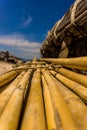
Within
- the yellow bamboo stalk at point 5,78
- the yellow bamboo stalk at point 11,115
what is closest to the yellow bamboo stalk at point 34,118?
the yellow bamboo stalk at point 11,115

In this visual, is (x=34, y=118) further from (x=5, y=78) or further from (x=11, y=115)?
(x=5, y=78)

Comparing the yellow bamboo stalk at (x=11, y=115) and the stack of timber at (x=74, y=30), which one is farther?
the stack of timber at (x=74, y=30)

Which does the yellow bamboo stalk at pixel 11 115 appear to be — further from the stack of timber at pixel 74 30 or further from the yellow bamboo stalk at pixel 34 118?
the stack of timber at pixel 74 30

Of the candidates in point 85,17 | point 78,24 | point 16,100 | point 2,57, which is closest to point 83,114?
point 16,100

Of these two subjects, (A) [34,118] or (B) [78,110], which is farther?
(B) [78,110]

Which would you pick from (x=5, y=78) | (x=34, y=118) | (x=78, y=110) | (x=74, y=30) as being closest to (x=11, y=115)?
(x=34, y=118)

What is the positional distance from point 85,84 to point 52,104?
1.95ft

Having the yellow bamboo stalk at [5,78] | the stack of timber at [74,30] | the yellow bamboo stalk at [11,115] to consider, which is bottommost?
the yellow bamboo stalk at [5,78]

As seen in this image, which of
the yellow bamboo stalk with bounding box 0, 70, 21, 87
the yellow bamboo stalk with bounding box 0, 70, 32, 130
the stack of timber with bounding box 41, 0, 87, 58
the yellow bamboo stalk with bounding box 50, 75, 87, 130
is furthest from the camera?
the stack of timber with bounding box 41, 0, 87, 58

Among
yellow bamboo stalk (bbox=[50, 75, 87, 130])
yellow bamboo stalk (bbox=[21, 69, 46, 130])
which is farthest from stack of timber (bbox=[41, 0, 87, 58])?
yellow bamboo stalk (bbox=[21, 69, 46, 130])

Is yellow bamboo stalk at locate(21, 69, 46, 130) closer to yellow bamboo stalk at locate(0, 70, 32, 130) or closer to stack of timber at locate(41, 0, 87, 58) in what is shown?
yellow bamboo stalk at locate(0, 70, 32, 130)

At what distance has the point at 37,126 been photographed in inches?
47.1

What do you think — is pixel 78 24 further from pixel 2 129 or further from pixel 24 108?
pixel 2 129

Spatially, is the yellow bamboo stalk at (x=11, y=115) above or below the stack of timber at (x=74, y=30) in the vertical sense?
below
